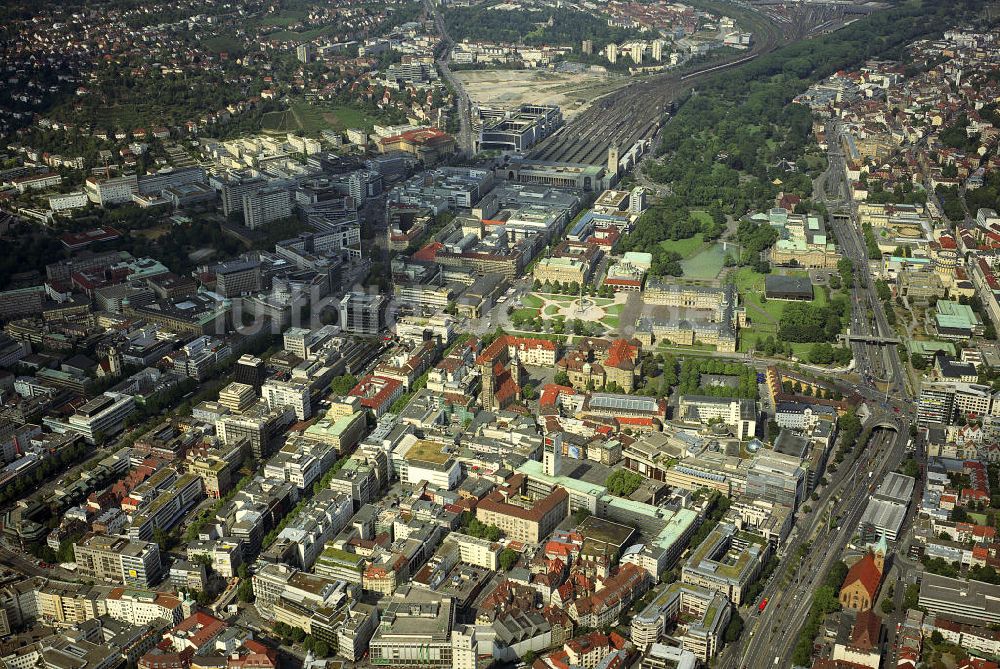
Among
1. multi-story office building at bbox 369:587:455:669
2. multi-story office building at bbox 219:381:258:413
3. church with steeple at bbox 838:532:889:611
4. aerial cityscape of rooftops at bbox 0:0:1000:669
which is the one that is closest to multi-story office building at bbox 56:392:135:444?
aerial cityscape of rooftops at bbox 0:0:1000:669

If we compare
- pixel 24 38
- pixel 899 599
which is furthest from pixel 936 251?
pixel 24 38

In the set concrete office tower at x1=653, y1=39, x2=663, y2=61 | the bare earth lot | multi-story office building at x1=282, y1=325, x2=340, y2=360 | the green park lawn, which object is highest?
concrete office tower at x1=653, y1=39, x2=663, y2=61

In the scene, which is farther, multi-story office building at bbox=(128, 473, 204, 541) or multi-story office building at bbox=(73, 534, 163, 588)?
multi-story office building at bbox=(128, 473, 204, 541)

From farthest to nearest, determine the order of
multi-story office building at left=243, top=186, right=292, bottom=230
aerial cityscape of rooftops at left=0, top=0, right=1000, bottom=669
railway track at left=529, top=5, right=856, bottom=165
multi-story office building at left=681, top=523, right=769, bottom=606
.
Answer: railway track at left=529, top=5, right=856, bottom=165 < multi-story office building at left=243, top=186, right=292, bottom=230 < multi-story office building at left=681, top=523, right=769, bottom=606 < aerial cityscape of rooftops at left=0, top=0, right=1000, bottom=669

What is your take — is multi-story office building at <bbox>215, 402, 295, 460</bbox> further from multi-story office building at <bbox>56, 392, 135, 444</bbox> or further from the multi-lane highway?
the multi-lane highway

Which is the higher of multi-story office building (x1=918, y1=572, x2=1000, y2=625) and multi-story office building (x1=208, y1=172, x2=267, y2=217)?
multi-story office building (x1=208, y1=172, x2=267, y2=217)

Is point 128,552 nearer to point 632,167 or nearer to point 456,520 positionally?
point 456,520

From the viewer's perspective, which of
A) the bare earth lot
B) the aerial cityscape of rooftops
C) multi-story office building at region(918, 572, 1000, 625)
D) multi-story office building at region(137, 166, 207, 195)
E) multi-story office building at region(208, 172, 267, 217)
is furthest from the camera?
the bare earth lot
